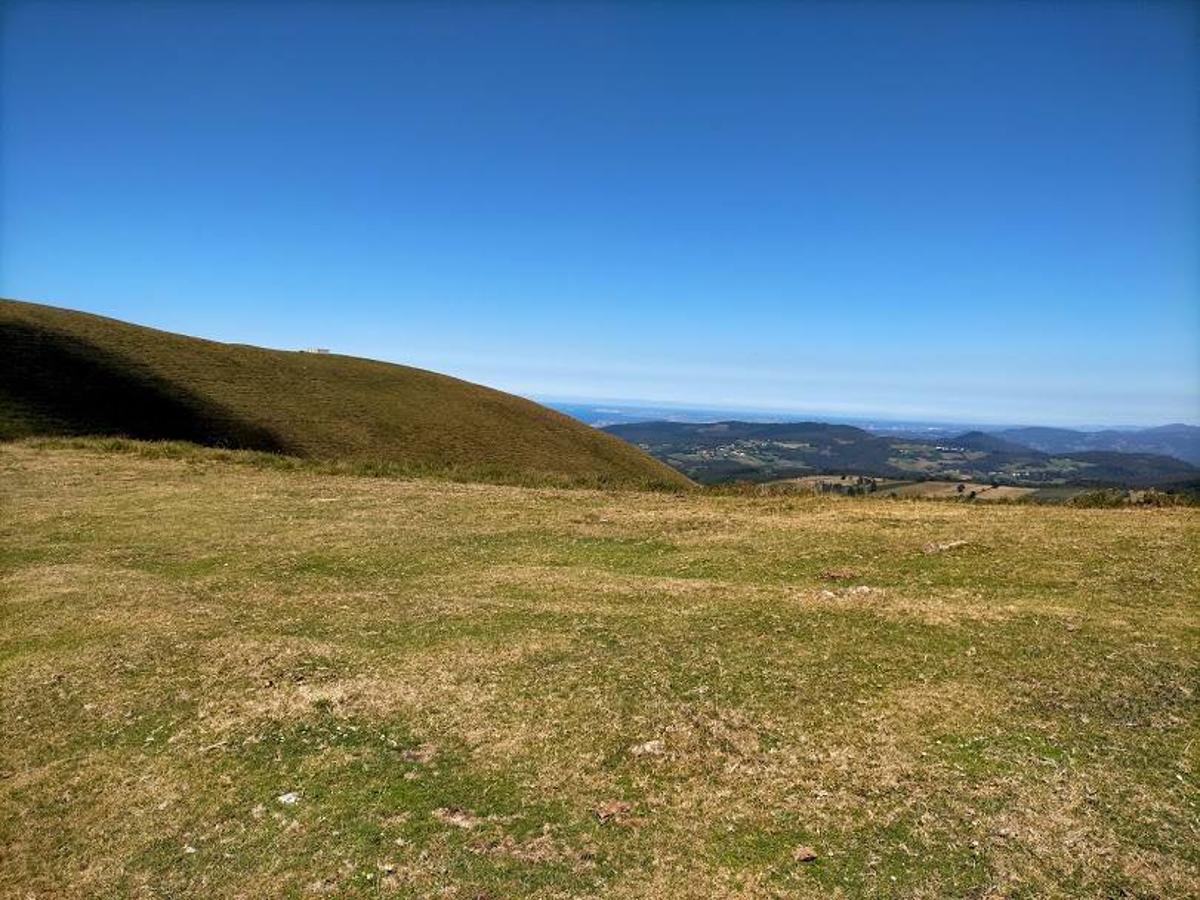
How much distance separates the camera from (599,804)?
8.98 meters

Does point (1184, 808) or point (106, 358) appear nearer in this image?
point (1184, 808)

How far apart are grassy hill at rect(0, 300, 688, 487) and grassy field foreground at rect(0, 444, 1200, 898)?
3472cm

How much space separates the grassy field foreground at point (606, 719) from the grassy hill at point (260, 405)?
34.7 meters

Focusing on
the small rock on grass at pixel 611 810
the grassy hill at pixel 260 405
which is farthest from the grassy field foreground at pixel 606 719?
the grassy hill at pixel 260 405

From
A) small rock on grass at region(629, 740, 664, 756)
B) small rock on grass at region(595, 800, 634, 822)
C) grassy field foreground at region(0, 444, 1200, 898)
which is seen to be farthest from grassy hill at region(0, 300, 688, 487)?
small rock on grass at region(595, 800, 634, 822)

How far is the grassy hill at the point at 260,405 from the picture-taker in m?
60.9

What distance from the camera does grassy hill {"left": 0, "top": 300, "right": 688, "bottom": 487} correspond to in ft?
200

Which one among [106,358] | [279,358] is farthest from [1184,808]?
[279,358]

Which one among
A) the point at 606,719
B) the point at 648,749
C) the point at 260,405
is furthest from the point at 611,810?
the point at 260,405

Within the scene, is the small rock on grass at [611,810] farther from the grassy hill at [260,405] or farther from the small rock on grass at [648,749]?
the grassy hill at [260,405]

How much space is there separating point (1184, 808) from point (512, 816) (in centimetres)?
806

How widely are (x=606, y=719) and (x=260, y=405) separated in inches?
2718

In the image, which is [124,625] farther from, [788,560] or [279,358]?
[279,358]

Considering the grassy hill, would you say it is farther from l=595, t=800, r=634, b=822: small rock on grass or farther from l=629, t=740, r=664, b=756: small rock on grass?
l=595, t=800, r=634, b=822: small rock on grass
